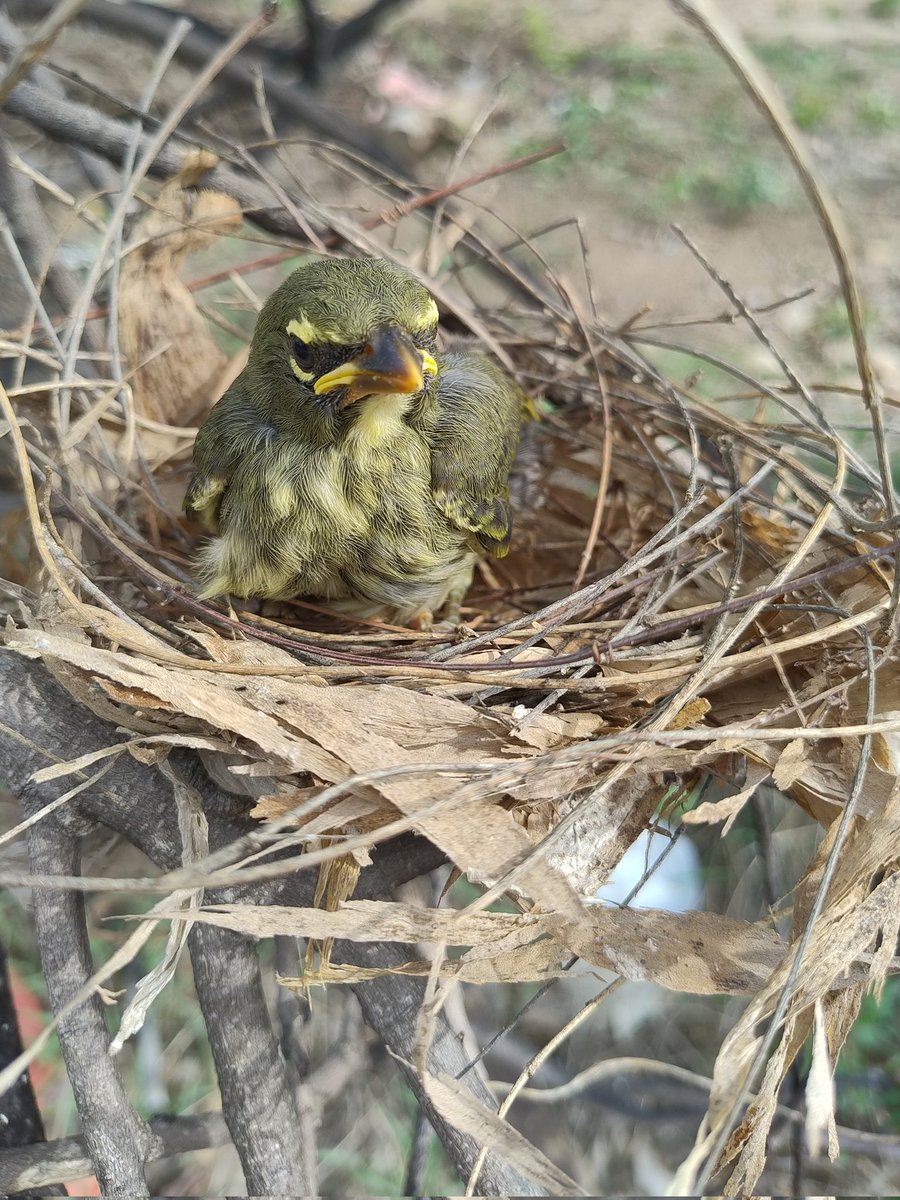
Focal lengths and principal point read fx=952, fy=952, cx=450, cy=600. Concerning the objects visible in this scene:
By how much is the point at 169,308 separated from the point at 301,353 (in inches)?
34.1

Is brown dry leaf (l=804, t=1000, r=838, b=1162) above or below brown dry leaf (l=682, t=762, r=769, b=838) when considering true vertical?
below

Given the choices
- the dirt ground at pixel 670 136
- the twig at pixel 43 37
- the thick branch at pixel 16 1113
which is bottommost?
the thick branch at pixel 16 1113

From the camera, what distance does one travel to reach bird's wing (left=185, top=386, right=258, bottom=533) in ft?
7.22

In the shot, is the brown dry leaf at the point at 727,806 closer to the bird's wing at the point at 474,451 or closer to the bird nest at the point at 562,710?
the bird nest at the point at 562,710

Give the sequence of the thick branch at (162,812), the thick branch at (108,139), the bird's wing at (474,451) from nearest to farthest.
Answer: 1. the thick branch at (162,812)
2. the bird's wing at (474,451)
3. the thick branch at (108,139)

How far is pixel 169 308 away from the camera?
2674 millimetres

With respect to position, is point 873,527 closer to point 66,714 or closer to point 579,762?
point 579,762

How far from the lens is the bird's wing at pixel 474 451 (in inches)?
88.0

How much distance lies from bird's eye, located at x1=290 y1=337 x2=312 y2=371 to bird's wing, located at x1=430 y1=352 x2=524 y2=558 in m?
0.37

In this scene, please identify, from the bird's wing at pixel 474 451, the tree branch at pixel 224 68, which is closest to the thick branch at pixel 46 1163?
the bird's wing at pixel 474 451

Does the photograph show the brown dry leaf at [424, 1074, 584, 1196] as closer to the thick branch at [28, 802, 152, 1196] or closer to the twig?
the thick branch at [28, 802, 152, 1196]

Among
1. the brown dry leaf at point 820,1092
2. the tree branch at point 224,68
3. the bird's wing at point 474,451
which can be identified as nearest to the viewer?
the brown dry leaf at point 820,1092

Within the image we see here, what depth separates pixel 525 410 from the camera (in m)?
2.71

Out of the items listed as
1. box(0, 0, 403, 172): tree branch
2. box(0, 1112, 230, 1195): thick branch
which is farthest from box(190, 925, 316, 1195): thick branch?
box(0, 0, 403, 172): tree branch
